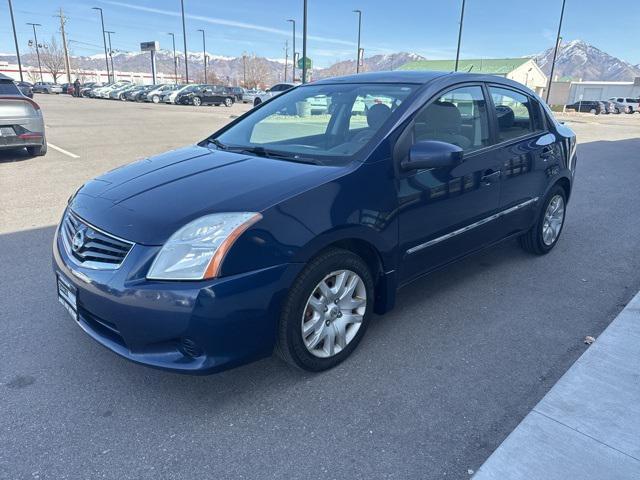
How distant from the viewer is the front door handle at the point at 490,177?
3704 mm

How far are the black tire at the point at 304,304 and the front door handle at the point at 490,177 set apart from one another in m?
1.35

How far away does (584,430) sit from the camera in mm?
2428

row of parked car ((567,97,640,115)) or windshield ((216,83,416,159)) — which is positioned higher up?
windshield ((216,83,416,159))

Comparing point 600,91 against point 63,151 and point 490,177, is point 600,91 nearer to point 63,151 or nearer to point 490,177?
point 63,151

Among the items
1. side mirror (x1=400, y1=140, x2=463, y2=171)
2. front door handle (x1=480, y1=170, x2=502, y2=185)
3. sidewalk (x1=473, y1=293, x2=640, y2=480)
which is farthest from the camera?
front door handle (x1=480, y1=170, x2=502, y2=185)

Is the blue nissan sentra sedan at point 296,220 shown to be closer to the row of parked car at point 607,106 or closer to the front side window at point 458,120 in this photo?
the front side window at point 458,120

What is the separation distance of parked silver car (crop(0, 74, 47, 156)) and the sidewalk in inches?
372

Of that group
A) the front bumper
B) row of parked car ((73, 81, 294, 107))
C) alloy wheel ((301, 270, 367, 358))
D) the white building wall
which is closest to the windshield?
alloy wheel ((301, 270, 367, 358))

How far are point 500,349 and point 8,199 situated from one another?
665cm

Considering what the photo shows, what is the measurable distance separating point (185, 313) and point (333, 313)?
91 cm

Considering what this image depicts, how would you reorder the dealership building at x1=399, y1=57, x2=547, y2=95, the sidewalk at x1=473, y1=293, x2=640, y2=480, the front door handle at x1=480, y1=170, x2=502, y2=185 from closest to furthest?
the sidewalk at x1=473, y1=293, x2=640, y2=480 → the front door handle at x1=480, y1=170, x2=502, y2=185 → the dealership building at x1=399, y1=57, x2=547, y2=95

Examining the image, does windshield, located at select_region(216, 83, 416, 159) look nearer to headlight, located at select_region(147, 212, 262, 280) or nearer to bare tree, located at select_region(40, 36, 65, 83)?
headlight, located at select_region(147, 212, 262, 280)

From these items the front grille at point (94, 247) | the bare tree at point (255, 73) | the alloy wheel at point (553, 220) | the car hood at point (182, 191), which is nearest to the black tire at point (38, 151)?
the car hood at point (182, 191)

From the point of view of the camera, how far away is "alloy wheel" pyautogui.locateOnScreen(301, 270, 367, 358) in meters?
2.77
